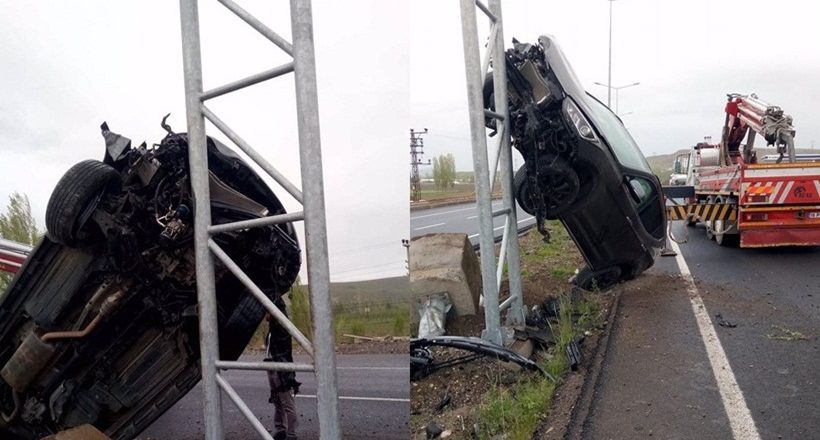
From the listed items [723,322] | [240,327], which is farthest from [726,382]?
[240,327]

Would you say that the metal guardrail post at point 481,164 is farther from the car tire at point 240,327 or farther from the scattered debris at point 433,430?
the car tire at point 240,327

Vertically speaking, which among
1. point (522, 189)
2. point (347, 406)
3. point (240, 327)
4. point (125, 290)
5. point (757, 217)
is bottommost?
point (347, 406)

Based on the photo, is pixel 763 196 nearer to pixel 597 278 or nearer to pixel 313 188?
pixel 597 278

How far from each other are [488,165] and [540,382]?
1.59 m

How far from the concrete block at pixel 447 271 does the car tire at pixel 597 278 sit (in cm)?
171

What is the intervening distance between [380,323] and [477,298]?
8.96 feet

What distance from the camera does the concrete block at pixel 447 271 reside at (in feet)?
17.1

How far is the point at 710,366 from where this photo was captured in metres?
5.18

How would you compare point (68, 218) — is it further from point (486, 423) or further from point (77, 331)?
point (486, 423)

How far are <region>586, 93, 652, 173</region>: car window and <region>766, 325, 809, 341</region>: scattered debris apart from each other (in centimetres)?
178

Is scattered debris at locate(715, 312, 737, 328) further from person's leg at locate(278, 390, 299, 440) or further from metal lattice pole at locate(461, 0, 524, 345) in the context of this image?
person's leg at locate(278, 390, 299, 440)

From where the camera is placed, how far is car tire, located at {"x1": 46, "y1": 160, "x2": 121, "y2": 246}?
3.49m

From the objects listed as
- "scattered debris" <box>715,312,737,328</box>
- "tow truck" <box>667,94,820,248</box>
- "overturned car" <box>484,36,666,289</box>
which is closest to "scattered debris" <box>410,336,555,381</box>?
"overturned car" <box>484,36,666,289</box>

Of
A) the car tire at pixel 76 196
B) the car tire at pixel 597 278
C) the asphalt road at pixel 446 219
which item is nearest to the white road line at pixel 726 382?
the car tire at pixel 597 278
